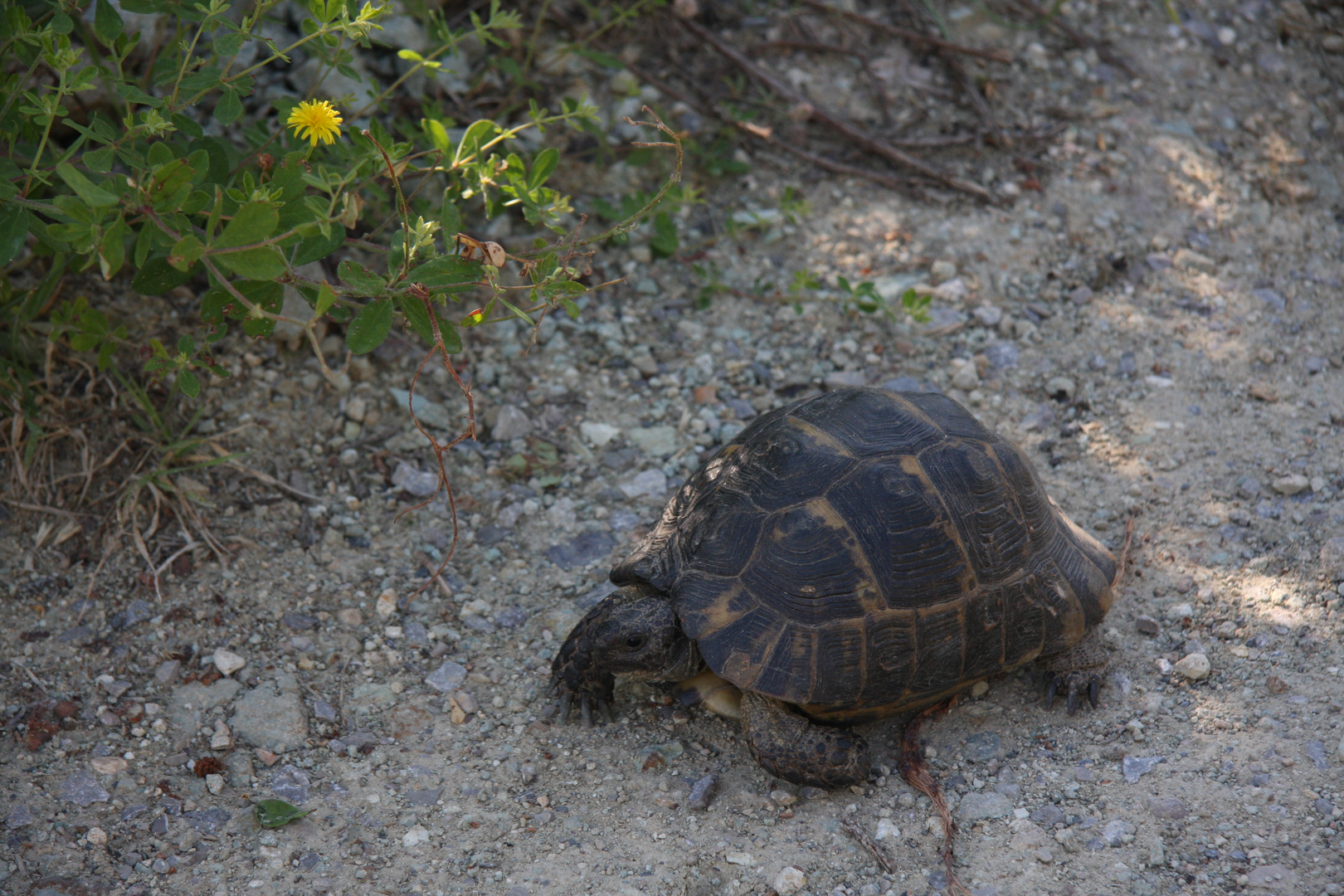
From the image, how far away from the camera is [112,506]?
10.9 ft

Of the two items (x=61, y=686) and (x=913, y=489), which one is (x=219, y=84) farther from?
(x=913, y=489)

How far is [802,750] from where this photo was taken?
279 centimetres

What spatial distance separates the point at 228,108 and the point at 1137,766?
10.7 feet

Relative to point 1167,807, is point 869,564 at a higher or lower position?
higher

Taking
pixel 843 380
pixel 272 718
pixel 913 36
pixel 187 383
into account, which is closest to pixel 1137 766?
pixel 843 380

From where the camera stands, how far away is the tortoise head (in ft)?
9.44

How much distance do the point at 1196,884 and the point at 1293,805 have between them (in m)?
0.39

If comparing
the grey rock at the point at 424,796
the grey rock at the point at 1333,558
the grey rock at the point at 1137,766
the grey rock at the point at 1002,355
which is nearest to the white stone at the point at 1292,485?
the grey rock at the point at 1333,558

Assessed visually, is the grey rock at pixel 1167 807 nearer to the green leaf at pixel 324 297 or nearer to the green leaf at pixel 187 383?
the green leaf at pixel 324 297

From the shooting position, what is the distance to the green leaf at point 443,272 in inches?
108

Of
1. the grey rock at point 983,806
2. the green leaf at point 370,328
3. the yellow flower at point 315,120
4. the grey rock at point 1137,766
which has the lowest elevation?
the grey rock at point 983,806

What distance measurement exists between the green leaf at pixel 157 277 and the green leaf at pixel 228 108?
1.47 feet

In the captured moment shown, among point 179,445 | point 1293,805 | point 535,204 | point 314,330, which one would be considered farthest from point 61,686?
point 1293,805

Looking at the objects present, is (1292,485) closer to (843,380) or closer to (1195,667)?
(1195,667)
